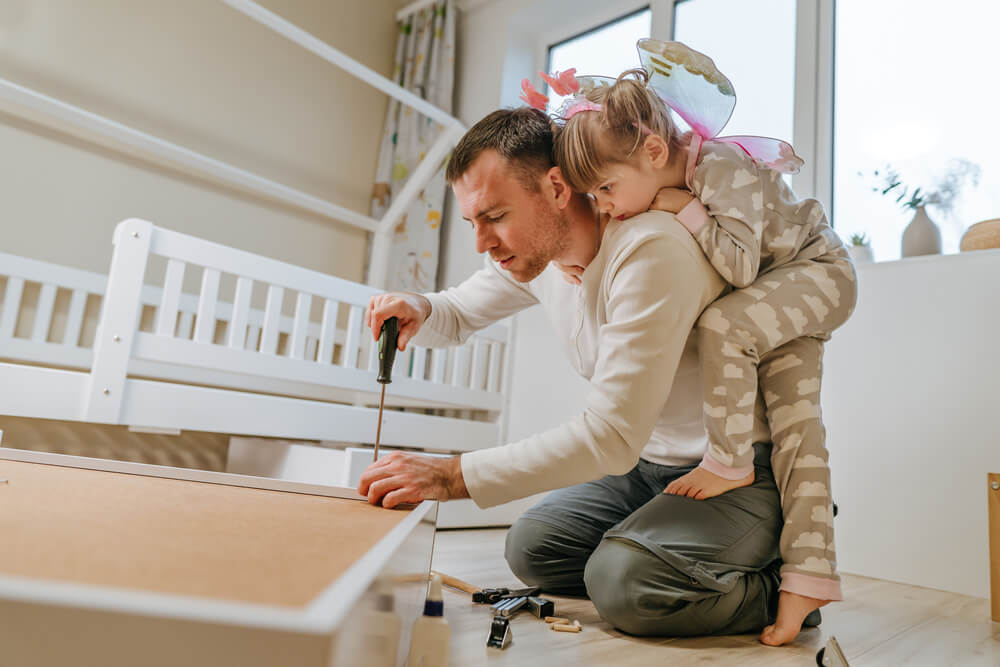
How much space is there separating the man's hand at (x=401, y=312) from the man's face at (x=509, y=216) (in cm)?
19

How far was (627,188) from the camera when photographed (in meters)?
1.05

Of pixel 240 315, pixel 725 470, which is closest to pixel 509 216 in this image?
pixel 725 470

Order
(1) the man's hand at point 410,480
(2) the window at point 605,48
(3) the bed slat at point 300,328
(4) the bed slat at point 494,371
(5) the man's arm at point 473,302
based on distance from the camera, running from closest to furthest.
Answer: (1) the man's hand at point 410,480 < (5) the man's arm at point 473,302 < (3) the bed slat at point 300,328 < (4) the bed slat at point 494,371 < (2) the window at point 605,48

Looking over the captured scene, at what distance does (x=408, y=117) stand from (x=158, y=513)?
267 cm

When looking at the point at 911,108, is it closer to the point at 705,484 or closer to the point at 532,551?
the point at 705,484

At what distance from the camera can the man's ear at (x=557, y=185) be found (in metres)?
1.10

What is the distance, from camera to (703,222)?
103cm

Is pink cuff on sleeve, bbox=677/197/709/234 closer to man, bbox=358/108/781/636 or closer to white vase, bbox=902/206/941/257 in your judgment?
man, bbox=358/108/781/636

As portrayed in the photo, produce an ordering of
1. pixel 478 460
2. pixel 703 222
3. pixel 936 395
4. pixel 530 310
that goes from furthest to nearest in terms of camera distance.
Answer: pixel 530 310 < pixel 936 395 < pixel 703 222 < pixel 478 460

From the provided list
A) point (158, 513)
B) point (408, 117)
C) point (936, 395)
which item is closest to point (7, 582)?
point (158, 513)

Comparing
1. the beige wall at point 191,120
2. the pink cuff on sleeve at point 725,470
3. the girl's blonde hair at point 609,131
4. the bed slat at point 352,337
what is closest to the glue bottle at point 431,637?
the pink cuff on sleeve at point 725,470

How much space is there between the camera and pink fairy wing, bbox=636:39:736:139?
1.08 m

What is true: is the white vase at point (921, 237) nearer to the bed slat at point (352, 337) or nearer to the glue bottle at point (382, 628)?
the bed slat at point (352, 337)

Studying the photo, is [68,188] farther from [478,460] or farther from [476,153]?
[478,460]
